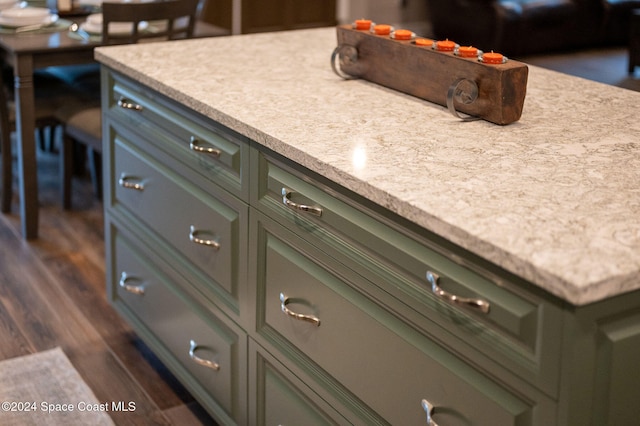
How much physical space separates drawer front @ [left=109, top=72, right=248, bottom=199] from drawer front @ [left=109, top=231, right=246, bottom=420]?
1.23 ft

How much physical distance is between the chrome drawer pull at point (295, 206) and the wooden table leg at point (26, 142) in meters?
1.99

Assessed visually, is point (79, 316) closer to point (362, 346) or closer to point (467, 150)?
point (362, 346)

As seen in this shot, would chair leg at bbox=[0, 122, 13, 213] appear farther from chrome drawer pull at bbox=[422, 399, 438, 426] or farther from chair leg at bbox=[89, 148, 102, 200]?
chrome drawer pull at bbox=[422, 399, 438, 426]

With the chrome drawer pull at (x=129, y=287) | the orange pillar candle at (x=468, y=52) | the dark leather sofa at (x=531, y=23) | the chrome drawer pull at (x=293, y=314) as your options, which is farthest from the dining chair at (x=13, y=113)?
the dark leather sofa at (x=531, y=23)

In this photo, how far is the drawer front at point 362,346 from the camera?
1.37 meters

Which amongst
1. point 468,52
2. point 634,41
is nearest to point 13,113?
point 468,52

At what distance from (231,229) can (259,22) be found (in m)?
5.23

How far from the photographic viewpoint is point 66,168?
3.84 metres

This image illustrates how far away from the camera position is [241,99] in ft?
6.75

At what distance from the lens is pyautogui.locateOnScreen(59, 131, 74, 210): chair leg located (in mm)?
3809

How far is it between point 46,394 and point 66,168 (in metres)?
1.54

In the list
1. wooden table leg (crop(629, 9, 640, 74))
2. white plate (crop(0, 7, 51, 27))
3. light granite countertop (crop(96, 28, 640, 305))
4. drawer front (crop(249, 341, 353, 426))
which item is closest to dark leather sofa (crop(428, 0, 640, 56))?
wooden table leg (crop(629, 9, 640, 74))

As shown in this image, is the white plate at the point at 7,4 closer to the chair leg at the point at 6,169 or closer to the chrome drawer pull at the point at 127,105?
the chair leg at the point at 6,169

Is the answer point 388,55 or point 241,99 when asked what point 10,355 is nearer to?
point 241,99
